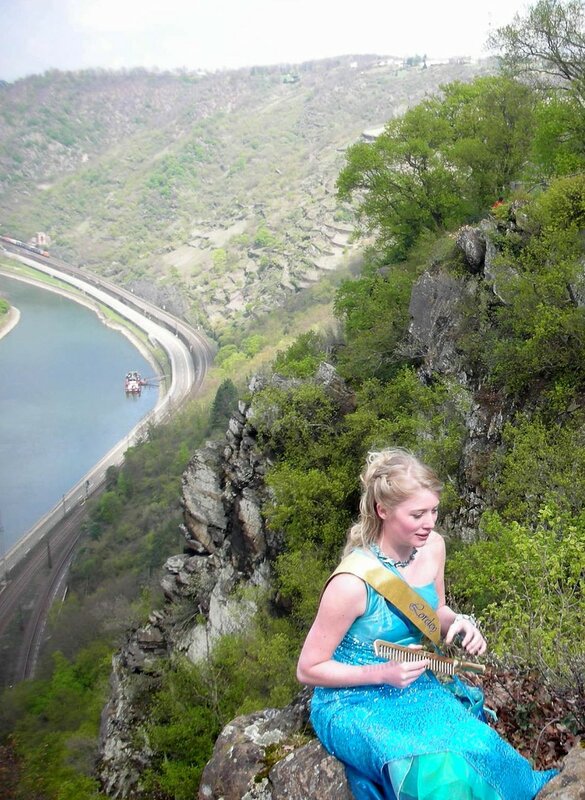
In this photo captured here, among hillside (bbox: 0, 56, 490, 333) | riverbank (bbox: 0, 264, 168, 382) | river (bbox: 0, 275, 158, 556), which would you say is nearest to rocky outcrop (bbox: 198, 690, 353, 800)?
river (bbox: 0, 275, 158, 556)

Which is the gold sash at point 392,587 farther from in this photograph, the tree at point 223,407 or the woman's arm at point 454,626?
the tree at point 223,407

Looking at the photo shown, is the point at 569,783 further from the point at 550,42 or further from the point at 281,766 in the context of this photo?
the point at 550,42

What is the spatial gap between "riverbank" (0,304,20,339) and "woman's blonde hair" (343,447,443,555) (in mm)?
104946

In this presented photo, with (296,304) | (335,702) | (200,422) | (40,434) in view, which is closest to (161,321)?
(296,304)

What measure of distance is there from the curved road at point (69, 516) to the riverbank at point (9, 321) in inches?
528

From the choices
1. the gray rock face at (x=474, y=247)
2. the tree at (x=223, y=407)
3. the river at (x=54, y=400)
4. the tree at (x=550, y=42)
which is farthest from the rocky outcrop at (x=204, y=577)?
the river at (x=54, y=400)

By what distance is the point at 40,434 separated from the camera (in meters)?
73.8

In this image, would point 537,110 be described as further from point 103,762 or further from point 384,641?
point 103,762

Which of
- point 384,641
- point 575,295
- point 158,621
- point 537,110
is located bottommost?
point 158,621

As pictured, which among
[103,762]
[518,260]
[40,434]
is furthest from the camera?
[40,434]

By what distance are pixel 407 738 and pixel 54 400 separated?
84.6 meters

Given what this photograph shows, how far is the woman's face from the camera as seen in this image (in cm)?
312

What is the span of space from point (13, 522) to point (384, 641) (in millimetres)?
62660

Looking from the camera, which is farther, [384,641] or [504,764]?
[384,641]
